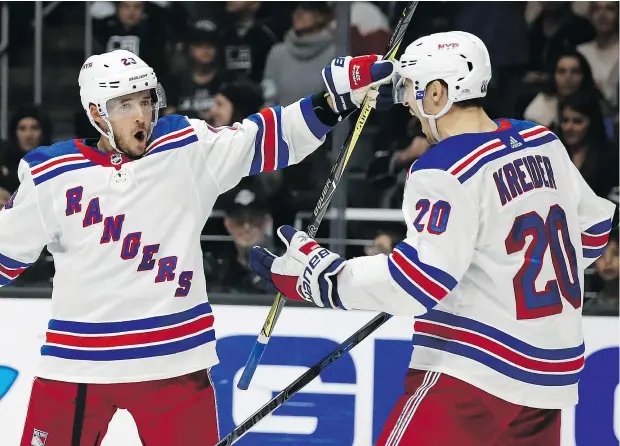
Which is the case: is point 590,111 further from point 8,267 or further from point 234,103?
point 8,267

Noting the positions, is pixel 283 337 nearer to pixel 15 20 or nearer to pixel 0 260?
pixel 0 260

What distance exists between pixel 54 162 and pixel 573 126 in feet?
6.74

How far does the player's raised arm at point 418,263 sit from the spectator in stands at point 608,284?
150 cm

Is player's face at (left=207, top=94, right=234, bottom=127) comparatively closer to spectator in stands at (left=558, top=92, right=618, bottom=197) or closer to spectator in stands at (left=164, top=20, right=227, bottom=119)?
spectator in stands at (left=164, top=20, right=227, bottom=119)

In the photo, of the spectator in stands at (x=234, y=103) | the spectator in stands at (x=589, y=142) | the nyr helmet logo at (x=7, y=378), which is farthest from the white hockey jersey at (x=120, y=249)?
the spectator in stands at (x=589, y=142)

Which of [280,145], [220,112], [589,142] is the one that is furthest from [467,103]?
[220,112]

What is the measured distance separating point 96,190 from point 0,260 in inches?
12.1

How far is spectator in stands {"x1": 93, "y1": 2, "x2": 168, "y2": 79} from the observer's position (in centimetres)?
430

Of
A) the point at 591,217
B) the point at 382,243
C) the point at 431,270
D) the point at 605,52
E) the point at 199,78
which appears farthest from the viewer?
the point at 199,78

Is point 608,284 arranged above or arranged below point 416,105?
below

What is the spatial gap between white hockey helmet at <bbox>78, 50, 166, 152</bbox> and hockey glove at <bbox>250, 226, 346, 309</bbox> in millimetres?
431

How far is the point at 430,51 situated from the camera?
96.5 inches

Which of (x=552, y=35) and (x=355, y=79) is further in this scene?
(x=552, y=35)

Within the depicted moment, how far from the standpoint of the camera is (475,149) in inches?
93.0
